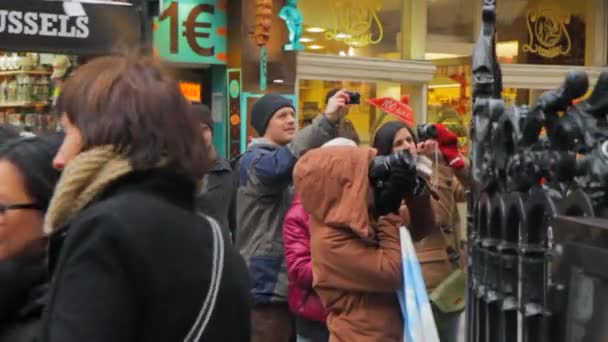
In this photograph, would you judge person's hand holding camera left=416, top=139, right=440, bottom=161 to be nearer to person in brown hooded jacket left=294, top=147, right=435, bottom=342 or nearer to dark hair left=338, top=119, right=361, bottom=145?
dark hair left=338, top=119, right=361, bottom=145

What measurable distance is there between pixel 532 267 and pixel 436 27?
1048cm

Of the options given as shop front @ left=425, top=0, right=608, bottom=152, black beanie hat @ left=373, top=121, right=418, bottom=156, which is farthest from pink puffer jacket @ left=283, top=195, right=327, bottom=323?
shop front @ left=425, top=0, right=608, bottom=152

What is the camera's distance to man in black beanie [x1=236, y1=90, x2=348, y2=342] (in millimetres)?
5238

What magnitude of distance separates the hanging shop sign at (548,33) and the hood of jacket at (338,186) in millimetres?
9487

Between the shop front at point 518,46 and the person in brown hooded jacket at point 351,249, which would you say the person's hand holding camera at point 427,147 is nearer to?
the person in brown hooded jacket at point 351,249

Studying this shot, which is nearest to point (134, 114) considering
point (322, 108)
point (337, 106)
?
point (337, 106)

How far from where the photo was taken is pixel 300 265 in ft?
16.2

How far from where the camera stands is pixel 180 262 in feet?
7.39

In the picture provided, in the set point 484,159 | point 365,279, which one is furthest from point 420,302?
point 484,159

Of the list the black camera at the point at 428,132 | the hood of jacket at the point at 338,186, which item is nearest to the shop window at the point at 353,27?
the black camera at the point at 428,132

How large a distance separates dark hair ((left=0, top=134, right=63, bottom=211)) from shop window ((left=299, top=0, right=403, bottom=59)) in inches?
345

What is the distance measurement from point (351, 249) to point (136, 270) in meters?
2.21

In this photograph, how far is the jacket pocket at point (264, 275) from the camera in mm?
5352

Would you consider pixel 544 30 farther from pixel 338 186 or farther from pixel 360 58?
pixel 338 186
